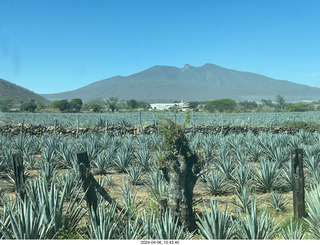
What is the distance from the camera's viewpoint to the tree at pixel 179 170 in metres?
3.81

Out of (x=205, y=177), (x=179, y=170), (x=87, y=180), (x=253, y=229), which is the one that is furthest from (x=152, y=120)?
(x=253, y=229)

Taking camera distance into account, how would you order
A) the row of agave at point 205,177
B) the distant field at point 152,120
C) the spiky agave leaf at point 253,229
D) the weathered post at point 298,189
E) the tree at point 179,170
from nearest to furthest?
1. the spiky agave leaf at point 253,229
2. the row of agave at point 205,177
3. the tree at point 179,170
4. the weathered post at point 298,189
5. the distant field at point 152,120

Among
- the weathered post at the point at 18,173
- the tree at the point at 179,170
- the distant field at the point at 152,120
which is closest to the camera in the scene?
the weathered post at the point at 18,173

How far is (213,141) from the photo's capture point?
35.4 ft

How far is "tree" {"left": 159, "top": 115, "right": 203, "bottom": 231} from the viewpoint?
3.81 metres

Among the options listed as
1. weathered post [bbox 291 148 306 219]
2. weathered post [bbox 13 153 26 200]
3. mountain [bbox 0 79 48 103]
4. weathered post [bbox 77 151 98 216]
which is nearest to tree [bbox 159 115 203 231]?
weathered post [bbox 77 151 98 216]

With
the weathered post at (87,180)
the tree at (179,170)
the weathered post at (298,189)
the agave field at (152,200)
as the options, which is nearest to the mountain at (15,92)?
the agave field at (152,200)

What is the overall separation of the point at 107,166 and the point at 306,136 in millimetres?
8615

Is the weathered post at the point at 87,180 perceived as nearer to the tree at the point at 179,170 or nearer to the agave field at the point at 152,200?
the agave field at the point at 152,200

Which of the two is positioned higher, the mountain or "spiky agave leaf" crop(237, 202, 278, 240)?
the mountain

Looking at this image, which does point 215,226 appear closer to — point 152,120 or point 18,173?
point 18,173

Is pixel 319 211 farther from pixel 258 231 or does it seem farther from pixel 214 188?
pixel 214 188

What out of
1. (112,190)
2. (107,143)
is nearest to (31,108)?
(107,143)

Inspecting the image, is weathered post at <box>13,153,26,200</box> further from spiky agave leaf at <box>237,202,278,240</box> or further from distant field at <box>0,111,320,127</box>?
distant field at <box>0,111,320,127</box>
